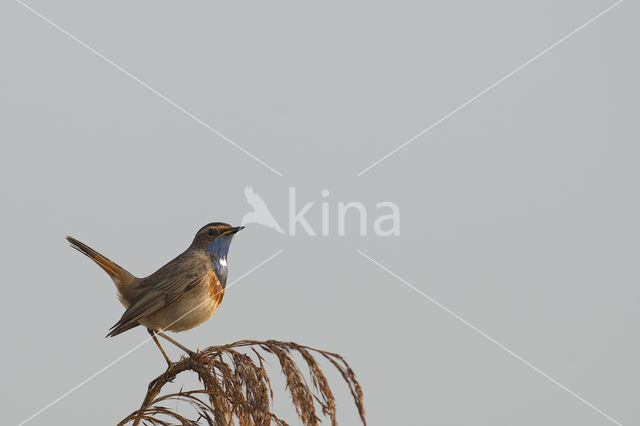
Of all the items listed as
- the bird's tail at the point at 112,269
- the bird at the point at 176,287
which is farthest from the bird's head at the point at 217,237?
the bird's tail at the point at 112,269

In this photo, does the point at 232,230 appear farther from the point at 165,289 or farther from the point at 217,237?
the point at 165,289

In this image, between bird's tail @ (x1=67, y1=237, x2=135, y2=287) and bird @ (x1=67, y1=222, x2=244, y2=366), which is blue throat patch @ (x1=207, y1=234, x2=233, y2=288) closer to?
bird @ (x1=67, y1=222, x2=244, y2=366)

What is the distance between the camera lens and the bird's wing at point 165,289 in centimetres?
576

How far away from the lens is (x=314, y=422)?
3.73 m

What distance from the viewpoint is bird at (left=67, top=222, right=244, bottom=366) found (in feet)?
19.4

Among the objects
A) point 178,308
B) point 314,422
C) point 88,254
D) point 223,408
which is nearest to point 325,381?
point 314,422

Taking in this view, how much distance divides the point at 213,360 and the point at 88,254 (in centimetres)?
240

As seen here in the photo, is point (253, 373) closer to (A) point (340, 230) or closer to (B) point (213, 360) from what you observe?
(B) point (213, 360)

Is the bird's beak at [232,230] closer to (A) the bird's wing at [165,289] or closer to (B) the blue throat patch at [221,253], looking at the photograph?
(B) the blue throat patch at [221,253]

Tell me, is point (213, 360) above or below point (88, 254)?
below

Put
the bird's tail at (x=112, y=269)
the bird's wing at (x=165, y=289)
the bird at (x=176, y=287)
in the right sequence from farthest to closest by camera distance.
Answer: the bird's tail at (x=112, y=269), the bird at (x=176, y=287), the bird's wing at (x=165, y=289)

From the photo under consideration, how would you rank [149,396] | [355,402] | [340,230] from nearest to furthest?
[355,402], [149,396], [340,230]

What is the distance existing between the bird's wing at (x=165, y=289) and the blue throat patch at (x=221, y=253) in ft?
0.57

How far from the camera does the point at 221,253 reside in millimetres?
6402
